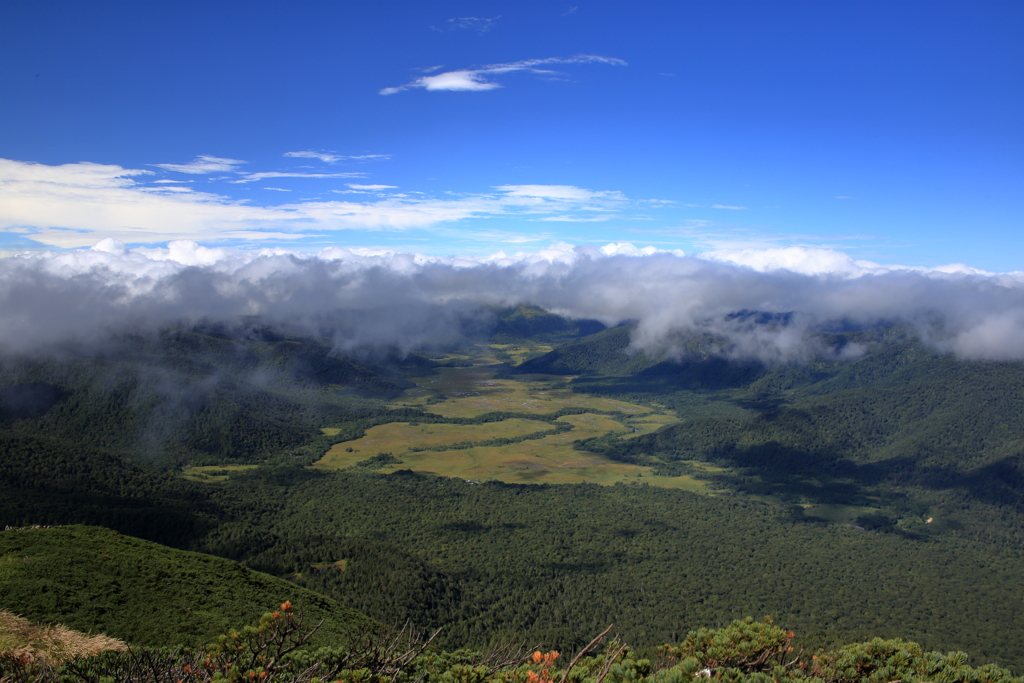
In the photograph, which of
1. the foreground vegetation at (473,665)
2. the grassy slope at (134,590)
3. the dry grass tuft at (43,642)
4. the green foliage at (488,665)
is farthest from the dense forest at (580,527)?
the dry grass tuft at (43,642)

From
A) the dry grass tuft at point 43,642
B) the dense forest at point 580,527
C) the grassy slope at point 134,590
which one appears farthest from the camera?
the dense forest at point 580,527

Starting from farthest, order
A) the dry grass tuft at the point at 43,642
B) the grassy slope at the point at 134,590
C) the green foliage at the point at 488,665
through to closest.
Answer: the grassy slope at the point at 134,590, the dry grass tuft at the point at 43,642, the green foliage at the point at 488,665

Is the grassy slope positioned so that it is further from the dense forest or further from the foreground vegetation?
the foreground vegetation

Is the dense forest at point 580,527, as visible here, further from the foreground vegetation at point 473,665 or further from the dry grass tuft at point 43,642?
the dry grass tuft at point 43,642

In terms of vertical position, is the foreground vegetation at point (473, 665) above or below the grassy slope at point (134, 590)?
above

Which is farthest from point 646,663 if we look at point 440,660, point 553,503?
point 553,503

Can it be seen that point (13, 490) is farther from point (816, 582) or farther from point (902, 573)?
point (902, 573)
